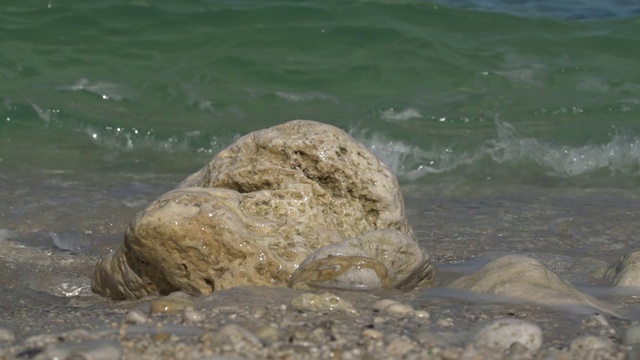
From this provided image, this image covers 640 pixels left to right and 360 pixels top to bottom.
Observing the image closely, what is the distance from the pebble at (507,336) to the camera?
362cm

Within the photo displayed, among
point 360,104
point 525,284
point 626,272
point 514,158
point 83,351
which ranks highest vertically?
point 83,351

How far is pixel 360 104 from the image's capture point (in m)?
9.80

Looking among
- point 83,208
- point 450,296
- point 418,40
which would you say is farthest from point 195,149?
point 450,296

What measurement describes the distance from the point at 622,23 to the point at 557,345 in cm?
892

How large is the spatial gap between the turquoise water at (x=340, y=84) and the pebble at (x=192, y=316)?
13.1 ft

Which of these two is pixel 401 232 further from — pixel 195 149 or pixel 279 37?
pixel 279 37

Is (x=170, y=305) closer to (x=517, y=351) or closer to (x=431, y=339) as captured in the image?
(x=431, y=339)

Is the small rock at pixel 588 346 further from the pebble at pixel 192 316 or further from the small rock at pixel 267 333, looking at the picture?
the pebble at pixel 192 316

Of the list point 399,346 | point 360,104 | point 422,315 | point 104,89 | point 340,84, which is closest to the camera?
point 399,346

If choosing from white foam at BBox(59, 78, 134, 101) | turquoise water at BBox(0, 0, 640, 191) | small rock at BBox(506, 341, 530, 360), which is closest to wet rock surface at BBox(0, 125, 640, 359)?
small rock at BBox(506, 341, 530, 360)

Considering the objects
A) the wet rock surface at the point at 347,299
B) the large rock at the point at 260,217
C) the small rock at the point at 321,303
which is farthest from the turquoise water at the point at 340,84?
the small rock at the point at 321,303

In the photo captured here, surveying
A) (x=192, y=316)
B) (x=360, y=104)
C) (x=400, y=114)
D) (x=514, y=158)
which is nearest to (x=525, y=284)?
(x=192, y=316)

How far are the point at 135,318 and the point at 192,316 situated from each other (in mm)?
197

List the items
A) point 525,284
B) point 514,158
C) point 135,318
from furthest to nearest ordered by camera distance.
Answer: point 514,158
point 525,284
point 135,318
